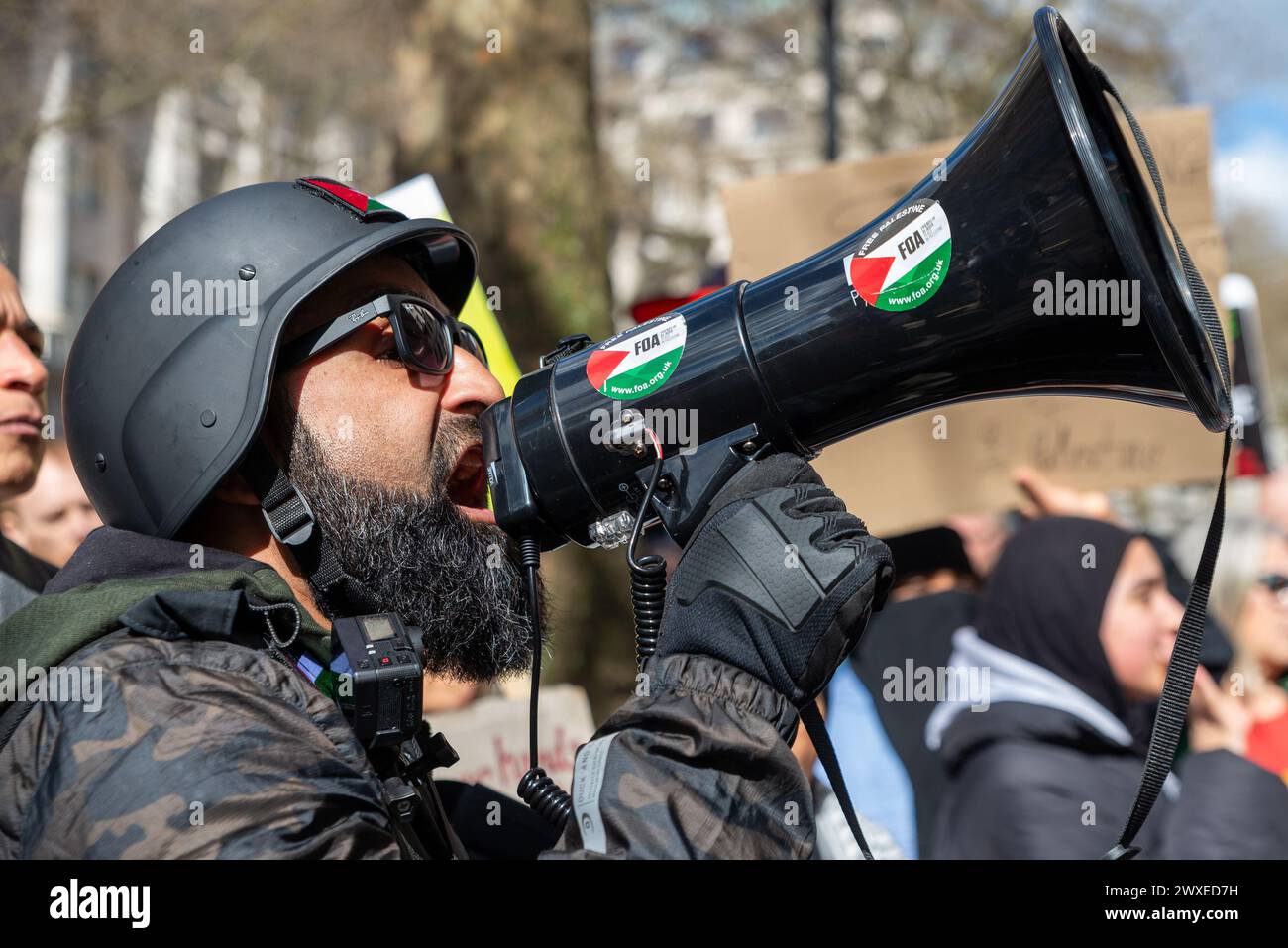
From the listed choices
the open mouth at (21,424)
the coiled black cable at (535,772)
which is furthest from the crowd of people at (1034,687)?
the coiled black cable at (535,772)

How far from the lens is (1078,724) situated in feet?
9.50

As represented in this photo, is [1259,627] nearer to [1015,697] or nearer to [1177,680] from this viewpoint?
[1015,697]

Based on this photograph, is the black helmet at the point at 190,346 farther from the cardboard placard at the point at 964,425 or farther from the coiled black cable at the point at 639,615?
the cardboard placard at the point at 964,425

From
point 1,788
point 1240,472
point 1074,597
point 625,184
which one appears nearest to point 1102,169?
point 1,788

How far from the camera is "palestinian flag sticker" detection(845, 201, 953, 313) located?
153 cm

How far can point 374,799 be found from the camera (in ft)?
4.70

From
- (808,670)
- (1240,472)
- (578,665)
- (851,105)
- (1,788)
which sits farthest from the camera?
(851,105)

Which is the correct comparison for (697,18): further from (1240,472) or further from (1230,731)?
(1230,731)

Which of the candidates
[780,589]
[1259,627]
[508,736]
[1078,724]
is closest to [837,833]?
[1078,724]

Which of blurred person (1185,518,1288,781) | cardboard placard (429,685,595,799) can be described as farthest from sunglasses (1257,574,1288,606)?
cardboard placard (429,685,595,799)

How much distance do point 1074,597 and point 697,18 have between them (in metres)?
12.8

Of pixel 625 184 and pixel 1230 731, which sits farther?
pixel 625 184

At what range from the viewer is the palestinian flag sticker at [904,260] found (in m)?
1.53

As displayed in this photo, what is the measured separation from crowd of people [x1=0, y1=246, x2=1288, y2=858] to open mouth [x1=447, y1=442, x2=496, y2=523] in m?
1.04
